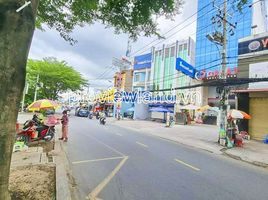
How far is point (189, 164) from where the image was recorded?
30.7 ft

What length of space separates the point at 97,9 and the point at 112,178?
16.8ft

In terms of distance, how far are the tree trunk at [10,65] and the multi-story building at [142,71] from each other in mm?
51921

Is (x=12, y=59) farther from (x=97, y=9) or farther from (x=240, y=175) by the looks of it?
(x=240, y=175)

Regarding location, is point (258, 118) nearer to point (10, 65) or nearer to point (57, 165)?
point (57, 165)

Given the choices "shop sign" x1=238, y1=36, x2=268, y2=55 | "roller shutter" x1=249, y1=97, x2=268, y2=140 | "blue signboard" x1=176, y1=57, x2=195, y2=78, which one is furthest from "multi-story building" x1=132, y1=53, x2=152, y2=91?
A: "roller shutter" x1=249, y1=97, x2=268, y2=140

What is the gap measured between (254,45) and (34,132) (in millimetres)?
16927

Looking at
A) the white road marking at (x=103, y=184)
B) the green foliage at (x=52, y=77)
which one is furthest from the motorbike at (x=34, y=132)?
the green foliage at (x=52, y=77)

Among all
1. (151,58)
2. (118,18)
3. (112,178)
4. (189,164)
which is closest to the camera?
(112,178)

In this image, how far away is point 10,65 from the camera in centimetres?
309

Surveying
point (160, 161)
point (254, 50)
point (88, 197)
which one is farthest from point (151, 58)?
point (88, 197)

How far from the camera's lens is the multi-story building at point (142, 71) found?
5656 centimetres

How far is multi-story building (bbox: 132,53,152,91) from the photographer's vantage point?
56562 millimetres

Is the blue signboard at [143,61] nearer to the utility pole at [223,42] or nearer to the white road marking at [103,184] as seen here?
the utility pole at [223,42]

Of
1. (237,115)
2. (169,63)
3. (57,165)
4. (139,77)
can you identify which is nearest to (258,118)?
(237,115)
